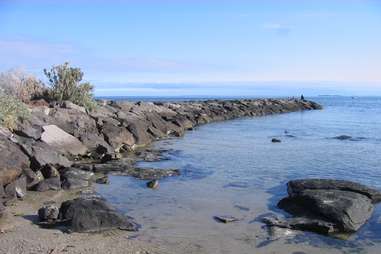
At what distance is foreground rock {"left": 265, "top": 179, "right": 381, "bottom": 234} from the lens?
1020 centimetres

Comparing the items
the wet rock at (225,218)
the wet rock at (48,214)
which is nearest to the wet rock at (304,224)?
the wet rock at (225,218)

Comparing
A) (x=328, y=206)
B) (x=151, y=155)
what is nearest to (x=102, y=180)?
(x=151, y=155)

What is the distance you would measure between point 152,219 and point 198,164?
764 cm

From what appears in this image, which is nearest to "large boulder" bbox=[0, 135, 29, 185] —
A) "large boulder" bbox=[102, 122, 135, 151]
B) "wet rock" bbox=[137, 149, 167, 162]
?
"wet rock" bbox=[137, 149, 167, 162]

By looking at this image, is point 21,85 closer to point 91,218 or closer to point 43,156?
point 43,156

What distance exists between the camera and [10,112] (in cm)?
1653

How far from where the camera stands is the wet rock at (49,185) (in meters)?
12.7

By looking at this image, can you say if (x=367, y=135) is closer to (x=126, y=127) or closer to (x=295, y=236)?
(x=126, y=127)

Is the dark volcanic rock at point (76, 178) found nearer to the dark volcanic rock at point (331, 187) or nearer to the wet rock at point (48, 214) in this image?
the wet rock at point (48, 214)

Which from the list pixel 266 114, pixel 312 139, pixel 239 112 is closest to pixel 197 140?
pixel 312 139

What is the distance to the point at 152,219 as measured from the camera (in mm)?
10602

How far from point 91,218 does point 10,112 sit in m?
8.23

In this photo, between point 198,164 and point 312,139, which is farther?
point 312,139

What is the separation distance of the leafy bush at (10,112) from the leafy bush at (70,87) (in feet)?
25.4
